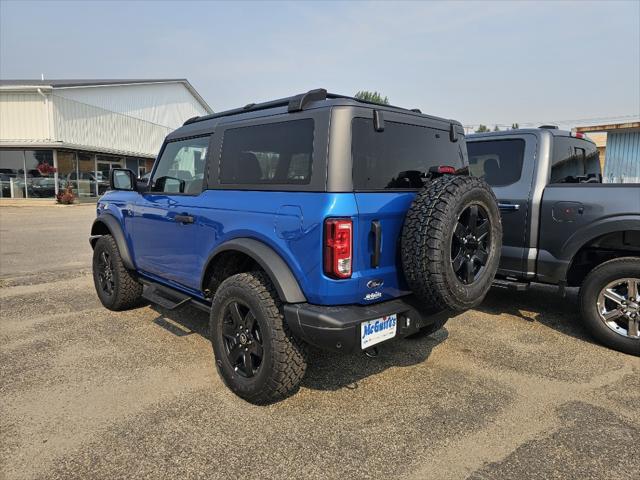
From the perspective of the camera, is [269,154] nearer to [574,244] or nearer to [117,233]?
[117,233]

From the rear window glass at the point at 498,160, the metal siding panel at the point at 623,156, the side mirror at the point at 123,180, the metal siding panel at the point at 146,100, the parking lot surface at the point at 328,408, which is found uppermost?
the metal siding panel at the point at 146,100

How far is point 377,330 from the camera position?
8.89 ft

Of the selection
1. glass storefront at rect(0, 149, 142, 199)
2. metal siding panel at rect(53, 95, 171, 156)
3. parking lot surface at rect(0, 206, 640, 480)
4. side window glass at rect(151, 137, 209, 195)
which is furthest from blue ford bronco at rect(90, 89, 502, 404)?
glass storefront at rect(0, 149, 142, 199)

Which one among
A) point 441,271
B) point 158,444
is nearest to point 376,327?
point 441,271

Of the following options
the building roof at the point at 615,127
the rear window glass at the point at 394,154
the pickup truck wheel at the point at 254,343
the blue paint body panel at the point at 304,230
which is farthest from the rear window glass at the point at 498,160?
the building roof at the point at 615,127

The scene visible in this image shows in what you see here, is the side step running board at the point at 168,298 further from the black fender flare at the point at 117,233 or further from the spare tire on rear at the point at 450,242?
the spare tire on rear at the point at 450,242

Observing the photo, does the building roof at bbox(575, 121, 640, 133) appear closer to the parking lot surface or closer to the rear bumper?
the parking lot surface

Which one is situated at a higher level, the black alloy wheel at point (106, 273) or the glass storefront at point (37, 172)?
the glass storefront at point (37, 172)

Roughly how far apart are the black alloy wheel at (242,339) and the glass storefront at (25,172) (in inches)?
883

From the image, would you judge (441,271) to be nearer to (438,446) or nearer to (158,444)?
(438,446)

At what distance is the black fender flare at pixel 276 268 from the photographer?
8.87 feet

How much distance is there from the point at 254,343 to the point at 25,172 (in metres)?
23.4

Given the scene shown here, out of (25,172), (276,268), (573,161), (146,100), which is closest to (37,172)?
(25,172)

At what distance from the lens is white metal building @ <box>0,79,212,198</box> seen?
2081cm
